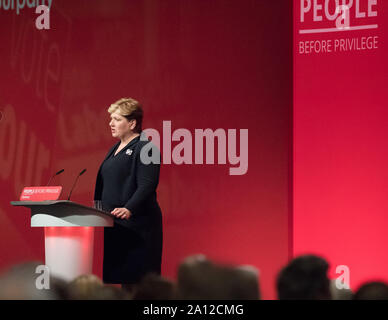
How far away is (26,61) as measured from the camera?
5.19m

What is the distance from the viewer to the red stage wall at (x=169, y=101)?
16.5ft

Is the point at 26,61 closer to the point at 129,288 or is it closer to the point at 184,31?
the point at 184,31

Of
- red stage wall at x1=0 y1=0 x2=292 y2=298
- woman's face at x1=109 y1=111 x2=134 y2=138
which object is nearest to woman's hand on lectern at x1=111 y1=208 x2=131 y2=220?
woman's face at x1=109 y1=111 x2=134 y2=138

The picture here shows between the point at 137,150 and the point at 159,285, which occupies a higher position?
the point at 137,150

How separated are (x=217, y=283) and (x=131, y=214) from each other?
2.05 metres

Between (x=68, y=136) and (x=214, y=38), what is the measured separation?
4.37 feet

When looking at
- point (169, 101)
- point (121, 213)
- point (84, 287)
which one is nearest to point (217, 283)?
point (84, 287)

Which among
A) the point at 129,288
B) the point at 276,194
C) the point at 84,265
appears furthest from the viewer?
the point at 276,194

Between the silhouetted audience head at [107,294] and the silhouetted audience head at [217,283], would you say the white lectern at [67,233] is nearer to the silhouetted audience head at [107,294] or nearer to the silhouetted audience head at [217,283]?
the silhouetted audience head at [107,294]

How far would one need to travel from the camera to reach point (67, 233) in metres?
3.16

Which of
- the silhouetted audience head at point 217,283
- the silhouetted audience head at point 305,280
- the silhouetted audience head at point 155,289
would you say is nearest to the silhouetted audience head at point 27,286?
the silhouetted audience head at point 155,289

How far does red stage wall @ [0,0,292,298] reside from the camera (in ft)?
16.5

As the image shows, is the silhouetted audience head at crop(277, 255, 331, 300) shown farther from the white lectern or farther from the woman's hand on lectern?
the woman's hand on lectern
